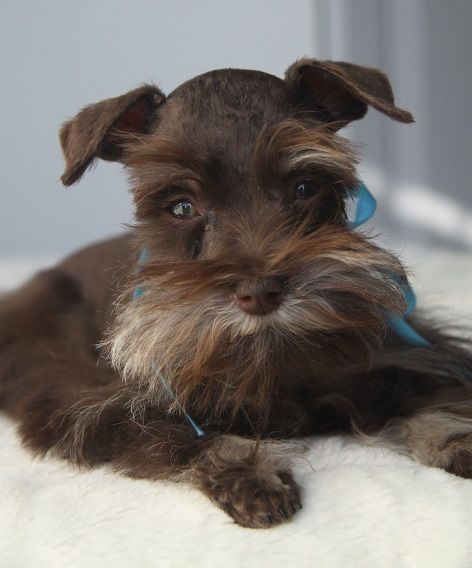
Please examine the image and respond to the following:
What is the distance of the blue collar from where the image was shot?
241 centimetres

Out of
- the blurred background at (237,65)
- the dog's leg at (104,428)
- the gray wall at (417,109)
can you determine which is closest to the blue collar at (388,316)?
the dog's leg at (104,428)

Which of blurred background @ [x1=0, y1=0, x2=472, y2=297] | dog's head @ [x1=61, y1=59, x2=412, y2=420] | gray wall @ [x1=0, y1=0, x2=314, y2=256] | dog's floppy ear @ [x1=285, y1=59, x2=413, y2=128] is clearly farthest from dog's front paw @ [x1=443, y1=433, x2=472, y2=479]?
gray wall @ [x1=0, y1=0, x2=314, y2=256]

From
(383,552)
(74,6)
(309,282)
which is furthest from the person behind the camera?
(74,6)

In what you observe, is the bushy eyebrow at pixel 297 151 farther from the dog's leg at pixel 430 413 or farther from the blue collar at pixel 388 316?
the dog's leg at pixel 430 413

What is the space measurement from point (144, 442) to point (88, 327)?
106 centimetres

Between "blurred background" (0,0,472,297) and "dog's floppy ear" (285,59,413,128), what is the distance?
3.31 meters

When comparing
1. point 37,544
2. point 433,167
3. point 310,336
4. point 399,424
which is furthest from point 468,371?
point 433,167

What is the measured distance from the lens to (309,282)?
2066 millimetres

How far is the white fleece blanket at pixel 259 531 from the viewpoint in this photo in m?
1.93

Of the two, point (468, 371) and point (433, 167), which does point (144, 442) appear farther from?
point (433, 167)

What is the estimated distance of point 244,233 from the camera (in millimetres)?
2258

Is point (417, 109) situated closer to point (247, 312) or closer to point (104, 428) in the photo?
A: point (104, 428)

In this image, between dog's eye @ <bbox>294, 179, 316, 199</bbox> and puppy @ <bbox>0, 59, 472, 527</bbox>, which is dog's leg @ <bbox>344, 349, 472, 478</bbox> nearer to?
puppy @ <bbox>0, 59, 472, 527</bbox>

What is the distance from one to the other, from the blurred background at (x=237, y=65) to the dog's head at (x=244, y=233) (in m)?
3.40
